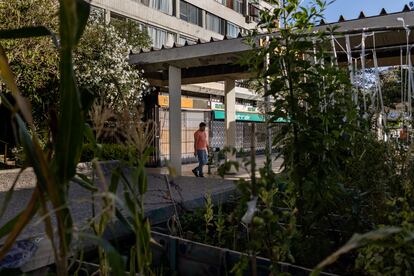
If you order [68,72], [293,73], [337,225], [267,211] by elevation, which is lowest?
[337,225]

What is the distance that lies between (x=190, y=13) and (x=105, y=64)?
1890 cm

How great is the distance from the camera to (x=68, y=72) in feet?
3.79

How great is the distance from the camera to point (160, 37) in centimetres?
2848

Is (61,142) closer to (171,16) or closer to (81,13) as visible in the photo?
(81,13)

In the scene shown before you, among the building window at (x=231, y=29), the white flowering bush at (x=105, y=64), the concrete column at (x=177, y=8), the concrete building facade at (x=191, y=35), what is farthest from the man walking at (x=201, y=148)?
the building window at (x=231, y=29)

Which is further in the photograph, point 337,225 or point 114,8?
point 114,8

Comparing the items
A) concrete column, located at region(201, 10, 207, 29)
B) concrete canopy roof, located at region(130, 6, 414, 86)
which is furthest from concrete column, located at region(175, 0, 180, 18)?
concrete canopy roof, located at region(130, 6, 414, 86)

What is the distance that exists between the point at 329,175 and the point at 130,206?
172cm

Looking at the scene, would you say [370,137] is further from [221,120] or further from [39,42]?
[221,120]

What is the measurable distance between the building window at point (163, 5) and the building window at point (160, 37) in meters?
1.38

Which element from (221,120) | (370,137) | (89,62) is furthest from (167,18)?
(370,137)

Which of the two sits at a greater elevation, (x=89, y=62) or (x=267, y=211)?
(x=89, y=62)

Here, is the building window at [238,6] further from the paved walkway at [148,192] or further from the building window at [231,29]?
the paved walkway at [148,192]

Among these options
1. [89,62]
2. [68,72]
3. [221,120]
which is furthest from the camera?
[221,120]
